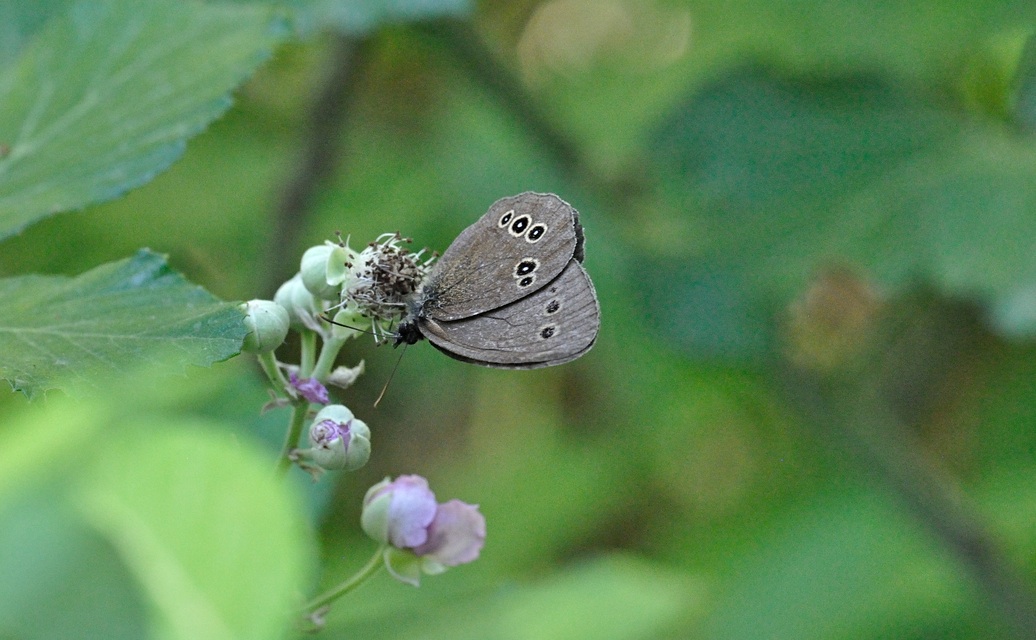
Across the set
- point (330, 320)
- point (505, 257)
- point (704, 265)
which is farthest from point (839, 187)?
point (330, 320)

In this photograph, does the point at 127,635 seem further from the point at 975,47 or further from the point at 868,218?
the point at 975,47

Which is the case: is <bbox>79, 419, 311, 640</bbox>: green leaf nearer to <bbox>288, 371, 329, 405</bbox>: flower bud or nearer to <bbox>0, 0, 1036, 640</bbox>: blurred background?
<bbox>288, 371, 329, 405</bbox>: flower bud

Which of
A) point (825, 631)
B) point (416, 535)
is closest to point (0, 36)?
point (416, 535)

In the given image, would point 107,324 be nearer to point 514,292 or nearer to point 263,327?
point 263,327

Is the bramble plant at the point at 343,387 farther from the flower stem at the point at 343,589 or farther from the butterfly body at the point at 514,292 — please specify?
the butterfly body at the point at 514,292

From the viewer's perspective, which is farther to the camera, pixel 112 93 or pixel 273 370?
pixel 112 93

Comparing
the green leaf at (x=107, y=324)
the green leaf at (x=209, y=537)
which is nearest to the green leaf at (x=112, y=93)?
the green leaf at (x=107, y=324)
